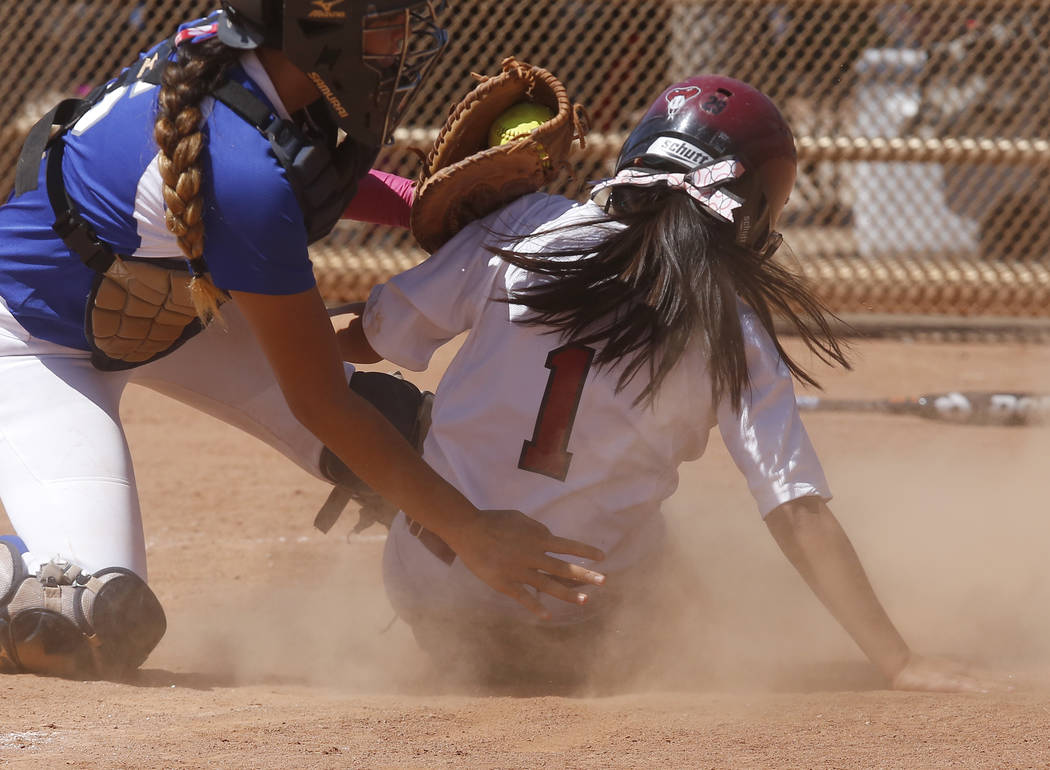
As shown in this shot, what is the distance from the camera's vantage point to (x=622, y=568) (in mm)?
2490

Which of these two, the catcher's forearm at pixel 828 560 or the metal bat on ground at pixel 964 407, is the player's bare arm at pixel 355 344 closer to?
the catcher's forearm at pixel 828 560

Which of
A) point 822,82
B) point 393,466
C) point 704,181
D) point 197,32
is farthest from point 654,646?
point 822,82

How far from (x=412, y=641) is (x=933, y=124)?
19.9 ft

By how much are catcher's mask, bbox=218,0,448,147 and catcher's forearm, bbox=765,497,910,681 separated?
1050mm

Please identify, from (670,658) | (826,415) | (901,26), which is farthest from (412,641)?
(901,26)

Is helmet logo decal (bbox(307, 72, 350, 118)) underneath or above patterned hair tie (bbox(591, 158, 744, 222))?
underneath

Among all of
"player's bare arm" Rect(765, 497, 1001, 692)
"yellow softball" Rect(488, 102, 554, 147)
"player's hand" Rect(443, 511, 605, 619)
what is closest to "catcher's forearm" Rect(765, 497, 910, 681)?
"player's bare arm" Rect(765, 497, 1001, 692)

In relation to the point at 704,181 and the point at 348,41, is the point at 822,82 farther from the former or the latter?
the point at 348,41

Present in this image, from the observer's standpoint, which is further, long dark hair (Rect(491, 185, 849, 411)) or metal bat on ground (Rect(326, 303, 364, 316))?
metal bat on ground (Rect(326, 303, 364, 316))

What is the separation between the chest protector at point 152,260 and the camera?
227 centimetres

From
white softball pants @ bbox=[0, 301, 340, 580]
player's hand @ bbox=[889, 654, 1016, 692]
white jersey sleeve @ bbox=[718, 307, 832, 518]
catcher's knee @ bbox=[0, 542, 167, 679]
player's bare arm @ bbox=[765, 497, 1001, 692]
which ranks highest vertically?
white jersey sleeve @ bbox=[718, 307, 832, 518]

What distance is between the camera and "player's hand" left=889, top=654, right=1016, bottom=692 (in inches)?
94.3

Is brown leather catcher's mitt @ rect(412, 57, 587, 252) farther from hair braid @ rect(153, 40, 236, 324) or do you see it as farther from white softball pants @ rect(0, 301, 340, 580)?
white softball pants @ rect(0, 301, 340, 580)

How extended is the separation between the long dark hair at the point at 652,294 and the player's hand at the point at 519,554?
0.99ft
